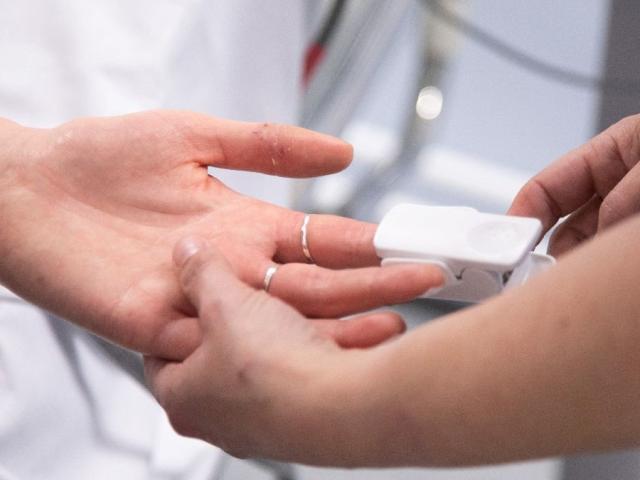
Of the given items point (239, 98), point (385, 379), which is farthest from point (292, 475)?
point (385, 379)

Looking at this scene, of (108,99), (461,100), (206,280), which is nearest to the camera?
(206,280)

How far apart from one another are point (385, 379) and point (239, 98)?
583 mm

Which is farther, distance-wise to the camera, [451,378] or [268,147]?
[268,147]

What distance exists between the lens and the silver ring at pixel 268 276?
0.77 metres

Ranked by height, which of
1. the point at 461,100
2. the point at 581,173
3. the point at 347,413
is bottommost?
the point at 461,100

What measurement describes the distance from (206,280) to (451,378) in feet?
0.73

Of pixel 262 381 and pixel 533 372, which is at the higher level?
pixel 533 372

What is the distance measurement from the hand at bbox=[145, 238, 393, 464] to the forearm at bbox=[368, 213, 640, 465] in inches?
1.3

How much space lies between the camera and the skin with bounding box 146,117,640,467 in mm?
531

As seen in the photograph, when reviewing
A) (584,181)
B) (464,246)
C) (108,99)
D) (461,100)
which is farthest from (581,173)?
(461,100)

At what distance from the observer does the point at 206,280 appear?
0.70m

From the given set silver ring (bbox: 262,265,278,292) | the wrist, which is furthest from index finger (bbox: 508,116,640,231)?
the wrist

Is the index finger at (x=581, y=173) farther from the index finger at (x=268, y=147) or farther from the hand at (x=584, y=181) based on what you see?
the index finger at (x=268, y=147)

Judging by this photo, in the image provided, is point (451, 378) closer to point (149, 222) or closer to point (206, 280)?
point (206, 280)
